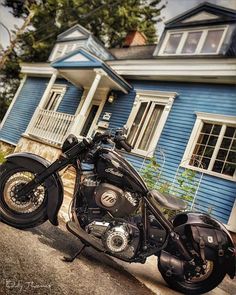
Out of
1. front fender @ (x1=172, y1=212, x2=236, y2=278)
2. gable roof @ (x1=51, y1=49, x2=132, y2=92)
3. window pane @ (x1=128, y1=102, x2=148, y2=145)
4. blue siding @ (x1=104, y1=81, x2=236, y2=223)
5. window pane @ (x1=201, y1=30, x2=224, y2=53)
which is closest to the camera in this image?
front fender @ (x1=172, y1=212, x2=236, y2=278)

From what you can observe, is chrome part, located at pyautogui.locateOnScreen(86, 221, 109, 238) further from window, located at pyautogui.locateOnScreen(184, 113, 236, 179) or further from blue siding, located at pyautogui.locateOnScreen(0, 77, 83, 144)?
blue siding, located at pyautogui.locateOnScreen(0, 77, 83, 144)

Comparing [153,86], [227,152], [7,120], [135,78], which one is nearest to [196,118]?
[227,152]

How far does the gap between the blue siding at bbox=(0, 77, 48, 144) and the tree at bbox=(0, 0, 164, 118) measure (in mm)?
7656

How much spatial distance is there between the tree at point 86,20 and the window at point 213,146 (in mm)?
17359

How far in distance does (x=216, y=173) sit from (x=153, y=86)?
12.7 feet

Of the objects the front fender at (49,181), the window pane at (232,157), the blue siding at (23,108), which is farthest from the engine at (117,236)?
the blue siding at (23,108)

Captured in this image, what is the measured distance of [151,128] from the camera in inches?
365

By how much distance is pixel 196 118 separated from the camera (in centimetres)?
830

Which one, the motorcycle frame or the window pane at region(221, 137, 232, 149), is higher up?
the window pane at region(221, 137, 232, 149)

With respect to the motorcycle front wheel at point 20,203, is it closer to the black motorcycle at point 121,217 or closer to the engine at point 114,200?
the black motorcycle at point 121,217

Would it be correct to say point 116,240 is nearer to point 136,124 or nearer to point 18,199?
point 18,199

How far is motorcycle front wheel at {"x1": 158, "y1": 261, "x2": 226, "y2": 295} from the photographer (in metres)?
2.84

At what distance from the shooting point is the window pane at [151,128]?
9.16m

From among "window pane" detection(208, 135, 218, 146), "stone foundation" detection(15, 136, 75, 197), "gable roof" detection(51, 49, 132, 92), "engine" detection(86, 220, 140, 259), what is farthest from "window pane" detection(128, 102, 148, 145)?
"engine" detection(86, 220, 140, 259)
